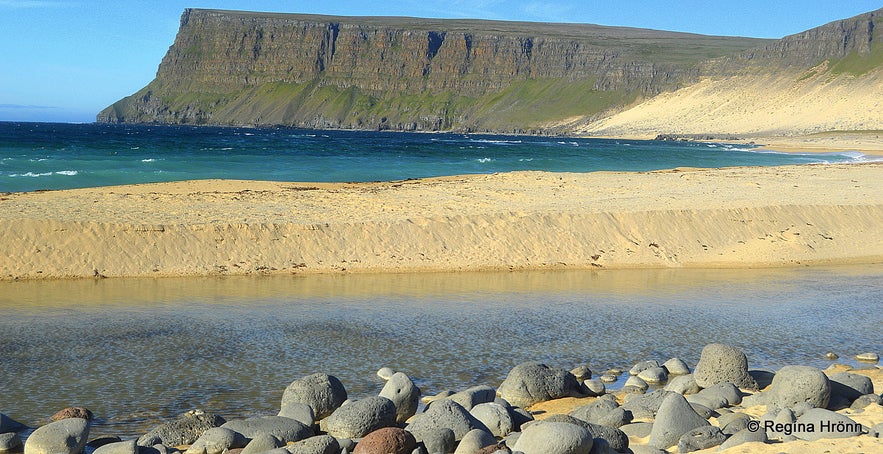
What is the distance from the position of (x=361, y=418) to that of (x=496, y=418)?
4.75ft

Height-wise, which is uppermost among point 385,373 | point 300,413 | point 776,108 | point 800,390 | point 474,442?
point 776,108

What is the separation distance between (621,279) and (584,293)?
237 centimetres

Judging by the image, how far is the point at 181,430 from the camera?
9086 millimetres

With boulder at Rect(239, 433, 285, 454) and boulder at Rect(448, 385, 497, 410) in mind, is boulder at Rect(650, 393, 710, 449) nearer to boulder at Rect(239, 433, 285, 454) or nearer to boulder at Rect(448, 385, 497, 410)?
boulder at Rect(448, 385, 497, 410)

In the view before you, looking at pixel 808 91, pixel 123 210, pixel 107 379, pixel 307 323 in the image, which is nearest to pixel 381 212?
pixel 123 210

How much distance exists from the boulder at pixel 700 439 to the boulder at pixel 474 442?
178 centimetres

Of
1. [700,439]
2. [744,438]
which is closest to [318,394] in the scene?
[700,439]

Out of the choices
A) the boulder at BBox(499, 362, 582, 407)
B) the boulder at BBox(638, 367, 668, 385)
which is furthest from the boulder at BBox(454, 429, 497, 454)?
the boulder at BBox(638, 367, 668, 385)

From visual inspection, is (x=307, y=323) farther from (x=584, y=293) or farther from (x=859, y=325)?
(x=859, y=325)

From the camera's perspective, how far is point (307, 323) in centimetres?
1530

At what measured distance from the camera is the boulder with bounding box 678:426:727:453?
26.4 feet

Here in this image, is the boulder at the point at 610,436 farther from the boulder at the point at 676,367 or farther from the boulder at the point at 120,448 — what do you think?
the boulder at the point at 120,448

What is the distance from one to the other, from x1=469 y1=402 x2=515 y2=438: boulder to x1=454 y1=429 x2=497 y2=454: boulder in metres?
0.92

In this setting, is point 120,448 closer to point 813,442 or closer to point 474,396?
point 474,396
